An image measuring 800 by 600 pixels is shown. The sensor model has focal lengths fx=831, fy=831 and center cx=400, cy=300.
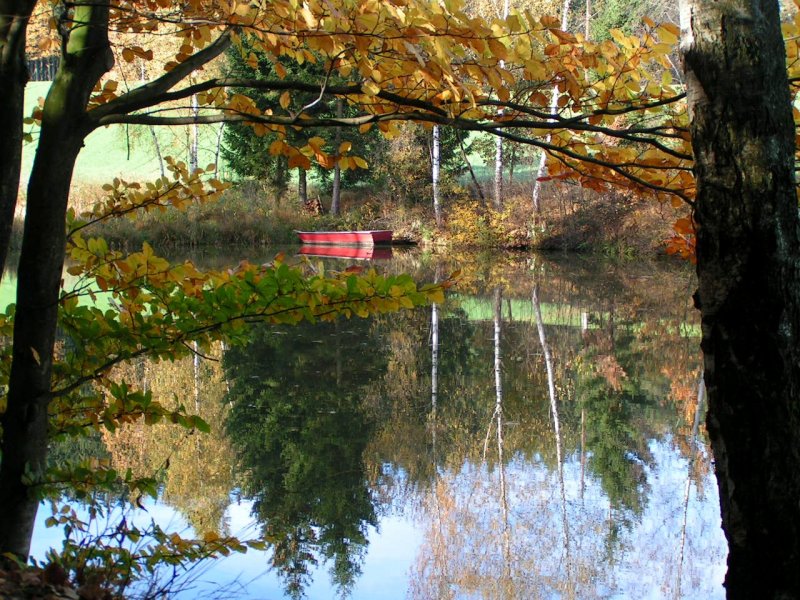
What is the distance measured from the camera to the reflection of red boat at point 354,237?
25452 millimetres

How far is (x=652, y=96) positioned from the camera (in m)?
2.65

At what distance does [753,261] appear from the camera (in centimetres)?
209

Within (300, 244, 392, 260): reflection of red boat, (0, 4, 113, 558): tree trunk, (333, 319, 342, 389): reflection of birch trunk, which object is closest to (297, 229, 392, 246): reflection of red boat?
(300, 244, 392, 260): reflection of red boat

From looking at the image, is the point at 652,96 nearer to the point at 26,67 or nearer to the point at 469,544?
the point at 26,67

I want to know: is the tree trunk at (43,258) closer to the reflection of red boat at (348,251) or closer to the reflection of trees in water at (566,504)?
the reflection of trees in water at (566,504)

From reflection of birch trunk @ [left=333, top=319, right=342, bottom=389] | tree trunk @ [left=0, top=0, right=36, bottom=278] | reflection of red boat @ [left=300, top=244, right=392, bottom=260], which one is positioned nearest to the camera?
tree trunk @ [left=0, top=0, right=36, bottom=278]

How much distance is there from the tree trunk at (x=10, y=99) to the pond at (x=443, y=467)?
29.7 inches

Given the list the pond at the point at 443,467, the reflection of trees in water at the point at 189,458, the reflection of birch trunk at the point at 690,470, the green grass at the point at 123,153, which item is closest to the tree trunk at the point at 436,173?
the green grass at the point at 123,153

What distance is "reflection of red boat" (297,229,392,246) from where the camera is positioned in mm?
25452

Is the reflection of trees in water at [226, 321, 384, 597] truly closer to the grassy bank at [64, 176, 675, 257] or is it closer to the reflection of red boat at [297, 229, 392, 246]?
the grassy bank at [64, 176, 675, 257]

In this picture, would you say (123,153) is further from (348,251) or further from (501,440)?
(501,440)

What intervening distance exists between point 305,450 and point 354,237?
64.6ft

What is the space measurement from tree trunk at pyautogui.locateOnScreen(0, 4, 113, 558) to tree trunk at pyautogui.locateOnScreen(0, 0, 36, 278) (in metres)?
0.07

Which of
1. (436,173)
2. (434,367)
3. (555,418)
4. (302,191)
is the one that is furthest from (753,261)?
(302,191)
